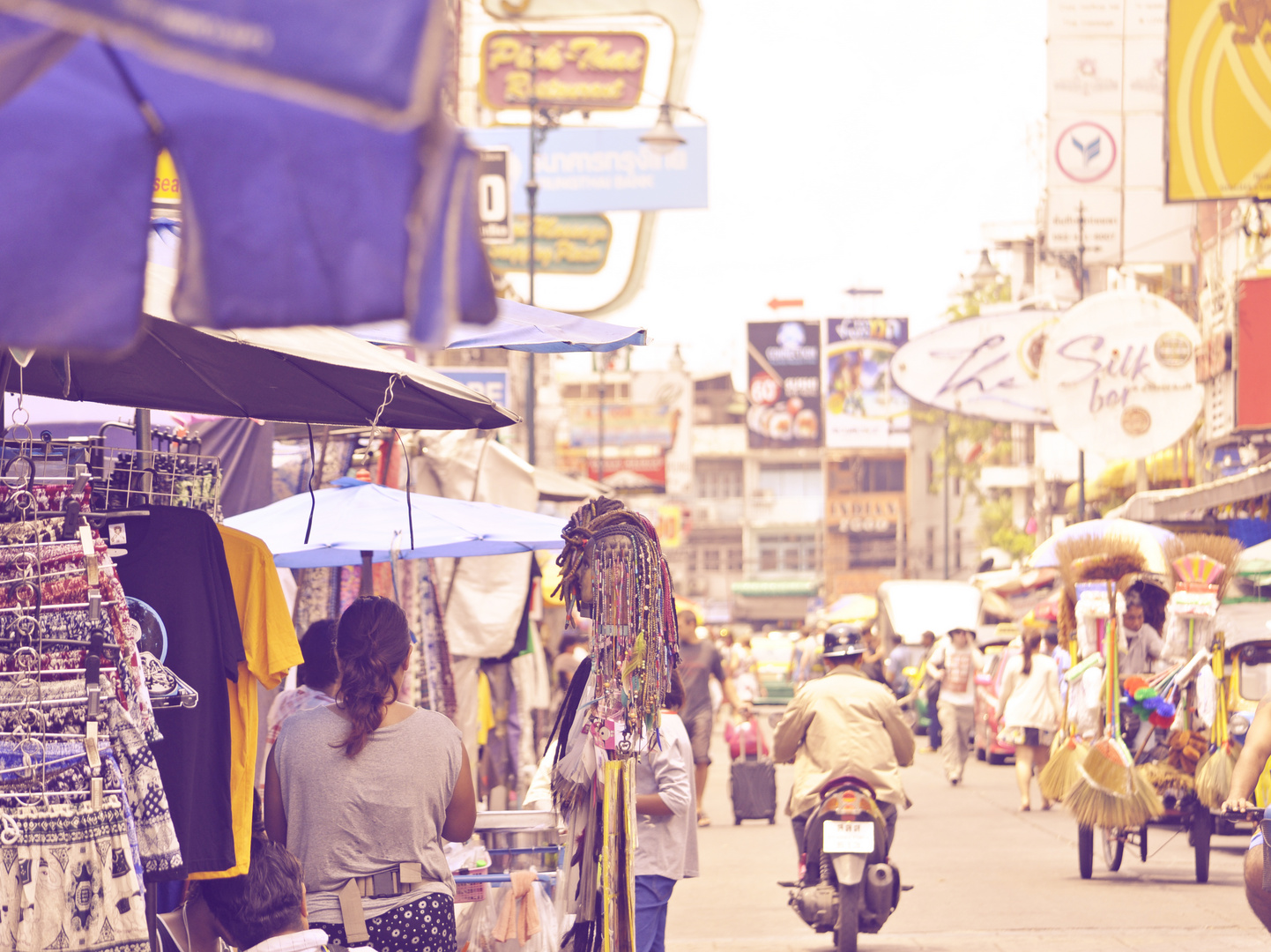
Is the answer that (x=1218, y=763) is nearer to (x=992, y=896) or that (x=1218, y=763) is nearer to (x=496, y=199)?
(x=992, y=896)

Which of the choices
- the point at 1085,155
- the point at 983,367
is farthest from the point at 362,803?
the point at 1085,155

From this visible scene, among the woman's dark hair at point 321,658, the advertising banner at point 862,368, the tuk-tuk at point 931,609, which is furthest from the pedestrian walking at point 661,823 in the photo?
the advertising banner at point 862,368

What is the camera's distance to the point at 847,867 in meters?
9.35

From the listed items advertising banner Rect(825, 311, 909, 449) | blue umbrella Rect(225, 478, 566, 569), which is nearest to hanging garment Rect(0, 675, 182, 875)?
blue umbrella Rect(225, 478, 566, 569)

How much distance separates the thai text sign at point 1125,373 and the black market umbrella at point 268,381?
1634cm

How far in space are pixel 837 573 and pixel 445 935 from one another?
93.6 metres

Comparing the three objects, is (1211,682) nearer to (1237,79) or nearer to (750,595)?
(1237,79)

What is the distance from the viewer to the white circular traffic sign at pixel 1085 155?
88.5ft

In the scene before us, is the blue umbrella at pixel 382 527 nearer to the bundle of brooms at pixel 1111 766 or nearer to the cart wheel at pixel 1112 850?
the bundle of brooms at pixel 1111 766

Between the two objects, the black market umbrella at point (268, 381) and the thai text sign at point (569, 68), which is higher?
the thai text sign at point (569, 68)

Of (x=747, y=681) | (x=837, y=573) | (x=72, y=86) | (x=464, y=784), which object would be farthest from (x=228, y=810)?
(x=837, y=573)

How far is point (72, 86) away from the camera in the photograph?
2471 mm

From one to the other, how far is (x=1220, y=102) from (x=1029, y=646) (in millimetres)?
7396

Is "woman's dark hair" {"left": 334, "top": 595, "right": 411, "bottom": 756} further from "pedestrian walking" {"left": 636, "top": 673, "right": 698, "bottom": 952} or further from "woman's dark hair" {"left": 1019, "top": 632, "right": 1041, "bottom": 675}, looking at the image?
"woman's dark hair" {"left": 1019, "top": 632, "right": 1041, "bottom": 675}
